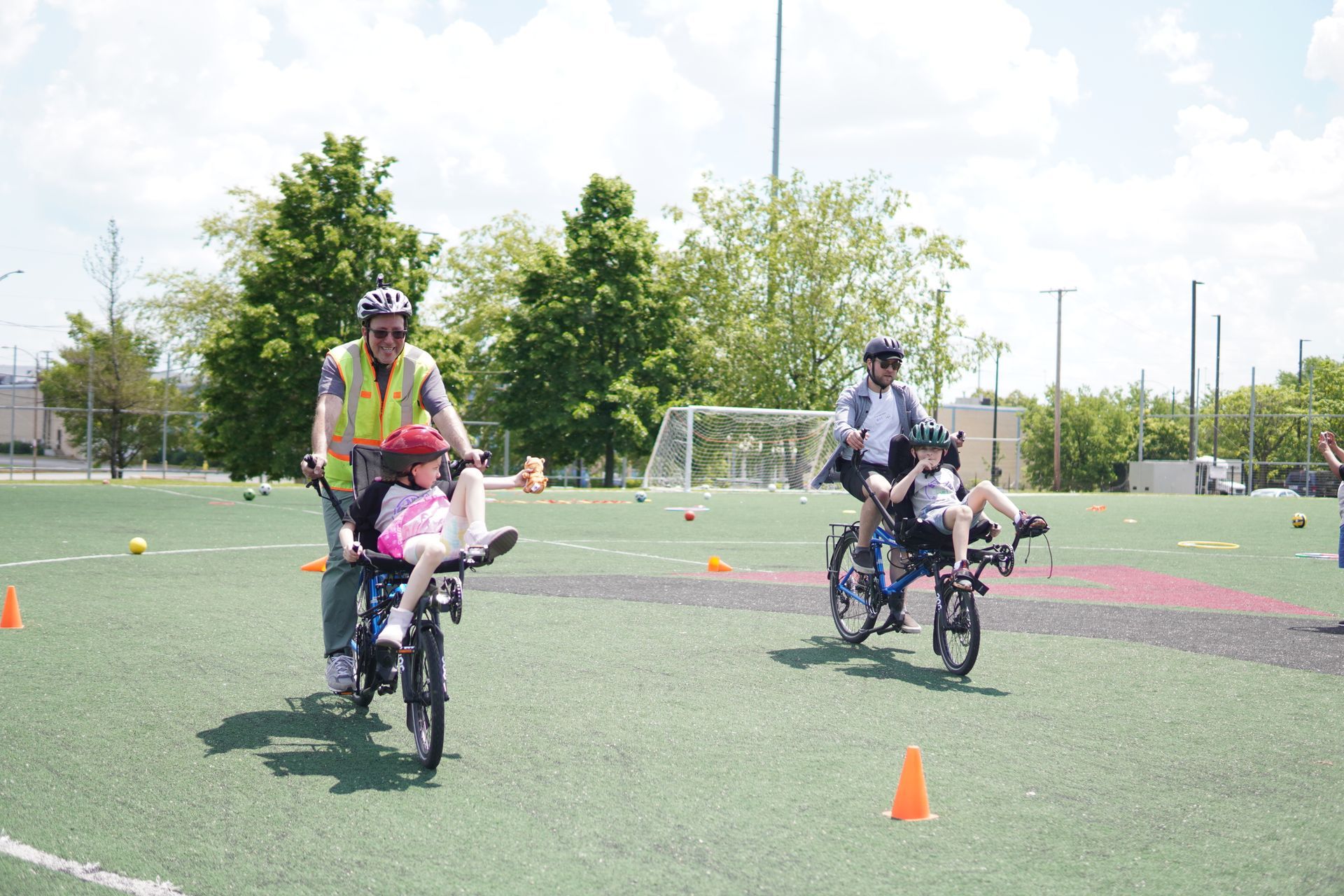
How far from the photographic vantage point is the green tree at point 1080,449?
93.8 meters

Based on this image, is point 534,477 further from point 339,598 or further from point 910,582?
point 910,582

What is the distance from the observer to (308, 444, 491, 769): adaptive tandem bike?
4914mm

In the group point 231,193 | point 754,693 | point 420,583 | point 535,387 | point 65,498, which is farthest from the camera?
point 231,193

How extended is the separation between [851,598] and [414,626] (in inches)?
160

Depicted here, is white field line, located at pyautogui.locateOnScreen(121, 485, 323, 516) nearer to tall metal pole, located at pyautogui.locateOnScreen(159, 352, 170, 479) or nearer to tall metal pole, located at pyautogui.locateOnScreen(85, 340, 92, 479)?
tall metal pole, located at pyautogui.locateOnScreen(85, 340, 92, 479)

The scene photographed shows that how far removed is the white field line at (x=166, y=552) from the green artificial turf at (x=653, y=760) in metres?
2.73

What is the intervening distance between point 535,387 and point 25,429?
36.1m

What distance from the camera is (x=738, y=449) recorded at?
4244 cm

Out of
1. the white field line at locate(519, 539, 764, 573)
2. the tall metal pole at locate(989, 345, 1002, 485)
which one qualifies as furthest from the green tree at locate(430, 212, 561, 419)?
the white field line at locate(519, 539, 764, 573)

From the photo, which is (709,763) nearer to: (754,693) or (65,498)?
(754,693)

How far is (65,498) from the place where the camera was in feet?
80.2

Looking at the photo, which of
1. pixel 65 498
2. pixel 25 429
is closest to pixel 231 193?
pixel 25 429

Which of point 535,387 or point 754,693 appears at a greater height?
point 535,387

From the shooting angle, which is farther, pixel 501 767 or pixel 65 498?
pixel 65 498
